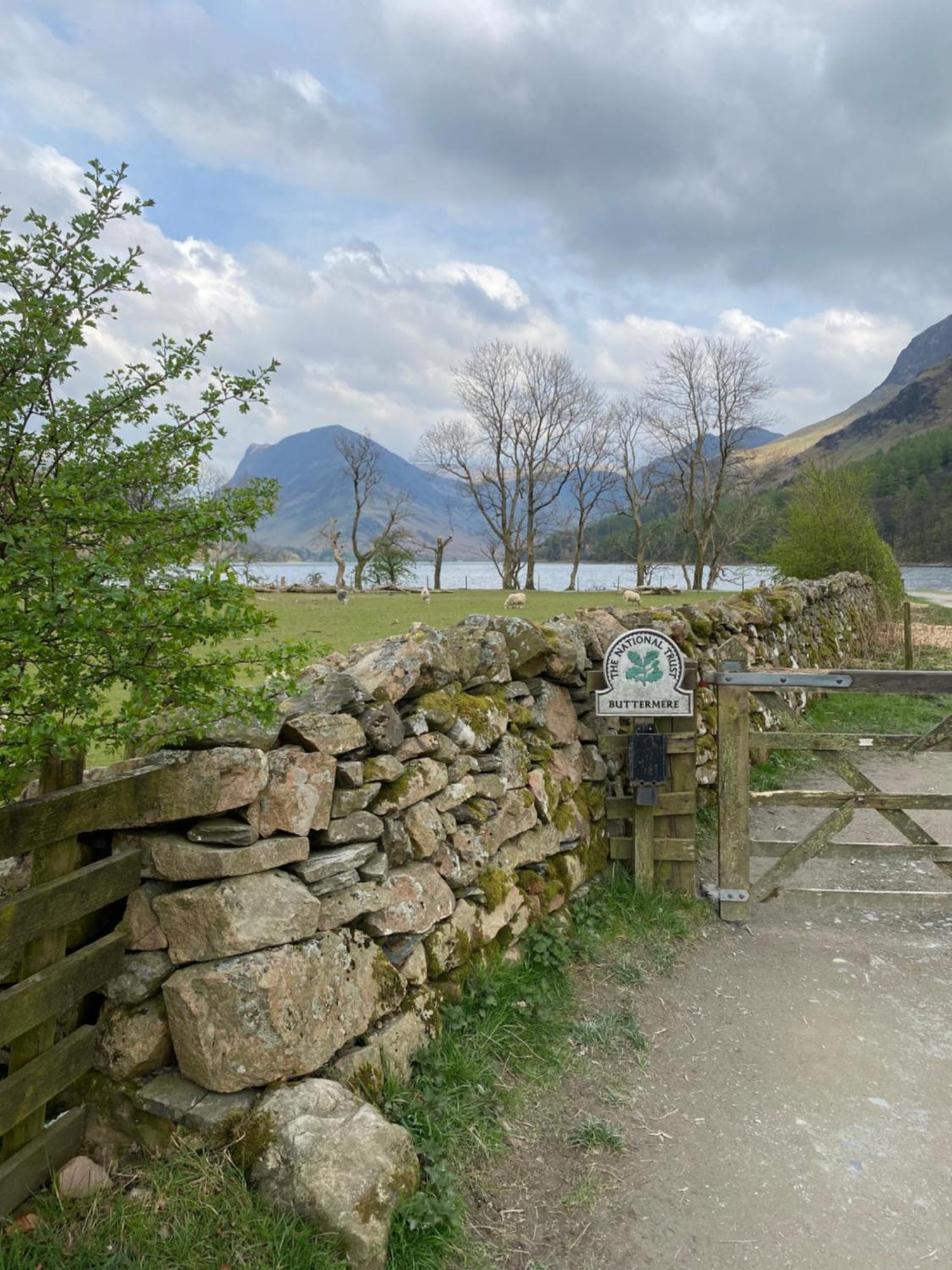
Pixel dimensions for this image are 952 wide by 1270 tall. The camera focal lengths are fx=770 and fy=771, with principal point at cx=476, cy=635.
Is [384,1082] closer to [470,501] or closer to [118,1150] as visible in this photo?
[118,1150]

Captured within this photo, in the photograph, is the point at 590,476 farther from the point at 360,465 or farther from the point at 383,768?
the point at 383,768

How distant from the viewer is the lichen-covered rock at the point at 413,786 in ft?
12.0

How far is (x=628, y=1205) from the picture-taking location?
298cm

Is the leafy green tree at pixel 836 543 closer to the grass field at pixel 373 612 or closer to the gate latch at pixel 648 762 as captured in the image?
the grass field at pixel 373 612

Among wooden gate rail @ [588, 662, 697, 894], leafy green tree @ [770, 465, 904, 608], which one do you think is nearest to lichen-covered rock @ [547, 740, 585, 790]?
wooden gate rail @ [588, 662, 697, 894]

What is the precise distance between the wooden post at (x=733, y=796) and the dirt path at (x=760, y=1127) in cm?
41

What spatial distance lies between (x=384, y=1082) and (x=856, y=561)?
2228cm

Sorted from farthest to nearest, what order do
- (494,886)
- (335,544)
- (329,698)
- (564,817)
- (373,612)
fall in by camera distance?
(335,544)
(373,612)
(564,817)
(494,886)
(329,698)

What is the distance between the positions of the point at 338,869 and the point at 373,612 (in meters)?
15.0

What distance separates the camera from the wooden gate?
4.99 metres

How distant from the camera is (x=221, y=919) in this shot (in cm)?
286

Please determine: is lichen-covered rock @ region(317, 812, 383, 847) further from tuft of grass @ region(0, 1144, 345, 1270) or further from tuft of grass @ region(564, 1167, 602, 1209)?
tuft of grass @ region(564, 1167, 602, 1209)

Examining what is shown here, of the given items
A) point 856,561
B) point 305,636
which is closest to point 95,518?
point 305,636

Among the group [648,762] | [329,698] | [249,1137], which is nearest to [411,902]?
[329,698]
